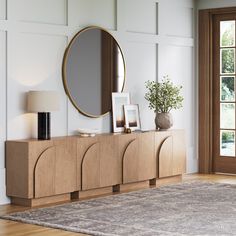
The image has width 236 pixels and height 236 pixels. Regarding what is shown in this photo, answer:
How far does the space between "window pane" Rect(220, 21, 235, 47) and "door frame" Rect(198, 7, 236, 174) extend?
15 centimetres

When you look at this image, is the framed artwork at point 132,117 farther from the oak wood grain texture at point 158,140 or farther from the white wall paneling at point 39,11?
the white wall paneling at point 39,11

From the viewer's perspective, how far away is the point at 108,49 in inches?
322

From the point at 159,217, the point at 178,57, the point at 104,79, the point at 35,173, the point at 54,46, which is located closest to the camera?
the point at 159,217

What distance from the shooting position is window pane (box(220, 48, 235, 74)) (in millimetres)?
9523

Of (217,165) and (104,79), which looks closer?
(104,79)

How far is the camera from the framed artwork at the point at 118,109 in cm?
→ 823

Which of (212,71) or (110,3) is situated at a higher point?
(110,3)

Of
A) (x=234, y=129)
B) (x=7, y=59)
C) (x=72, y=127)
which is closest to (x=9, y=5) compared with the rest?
(x=7, y=59)

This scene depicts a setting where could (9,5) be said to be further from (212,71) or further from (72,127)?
(212,71)

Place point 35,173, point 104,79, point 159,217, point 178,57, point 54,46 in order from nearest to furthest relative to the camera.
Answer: point 159,217
point 35,173
point 54,46
point 104,79
point 178,57

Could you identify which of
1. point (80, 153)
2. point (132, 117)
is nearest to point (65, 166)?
point (80, 153)

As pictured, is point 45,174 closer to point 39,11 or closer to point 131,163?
point 131,163

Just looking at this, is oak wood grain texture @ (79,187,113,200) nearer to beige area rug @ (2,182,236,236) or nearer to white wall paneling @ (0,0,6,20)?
beige area rug @ (2,182,236,236)

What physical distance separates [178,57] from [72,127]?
2.37 m
